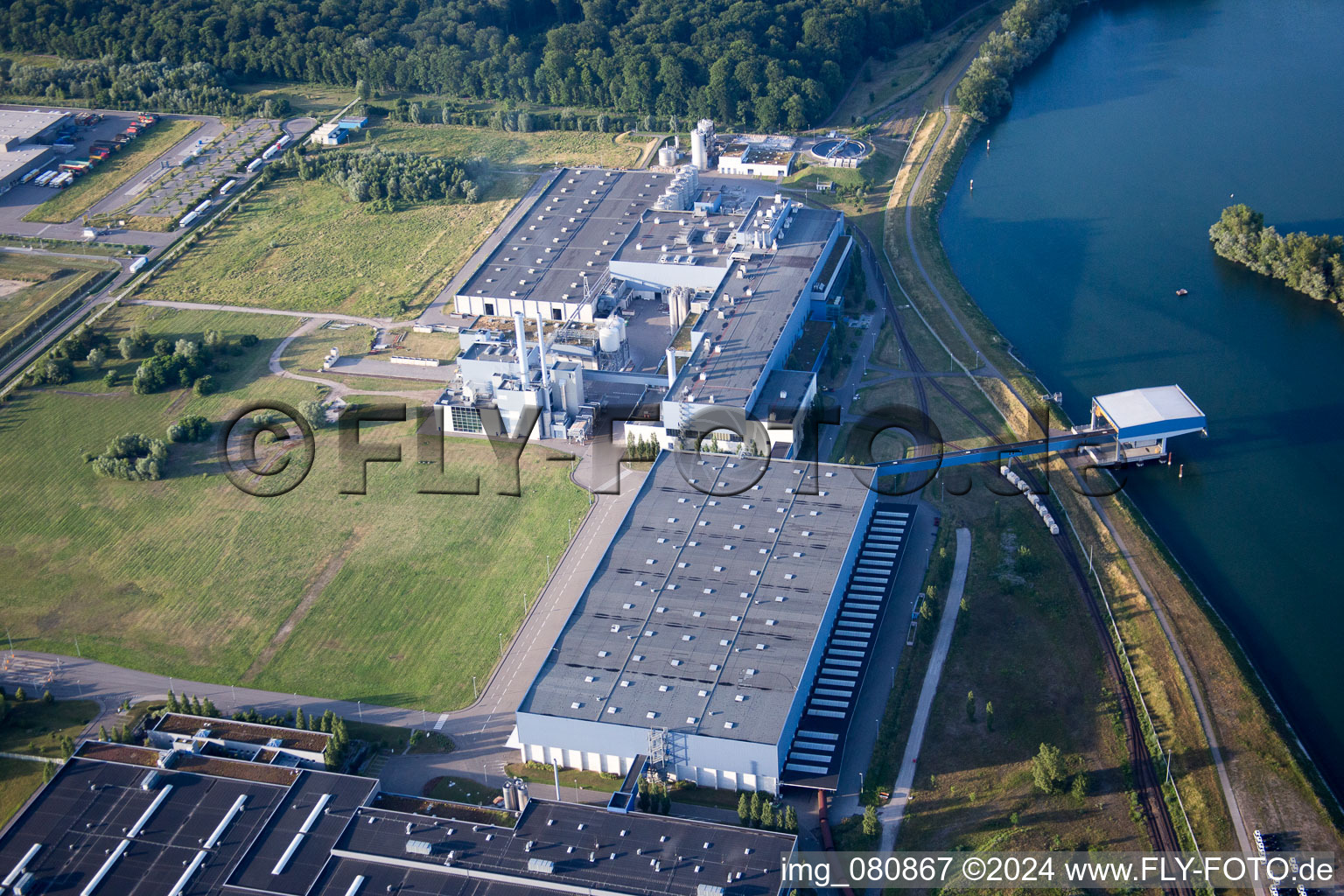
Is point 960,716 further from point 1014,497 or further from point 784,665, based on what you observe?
point 1014,497

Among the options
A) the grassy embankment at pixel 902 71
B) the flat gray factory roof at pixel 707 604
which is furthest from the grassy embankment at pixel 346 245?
the flat gray factory roof at pixel 707 604

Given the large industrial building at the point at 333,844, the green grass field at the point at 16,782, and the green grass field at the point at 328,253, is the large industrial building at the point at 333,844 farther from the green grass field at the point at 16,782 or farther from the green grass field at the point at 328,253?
the green grass field at the point at 328,253

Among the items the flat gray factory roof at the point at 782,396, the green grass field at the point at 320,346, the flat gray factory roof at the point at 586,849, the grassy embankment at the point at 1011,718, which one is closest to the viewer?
the flat gray factory roof at the point at 586,849

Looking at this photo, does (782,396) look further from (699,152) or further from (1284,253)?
(699,152)

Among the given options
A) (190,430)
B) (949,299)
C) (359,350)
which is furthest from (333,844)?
(949,299)

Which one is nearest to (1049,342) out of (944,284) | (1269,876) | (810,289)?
(944,284)

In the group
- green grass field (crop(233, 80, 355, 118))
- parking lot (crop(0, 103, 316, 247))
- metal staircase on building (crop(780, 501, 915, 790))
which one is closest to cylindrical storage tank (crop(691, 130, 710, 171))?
parking lot (crop(0, 103, 316, 247))
